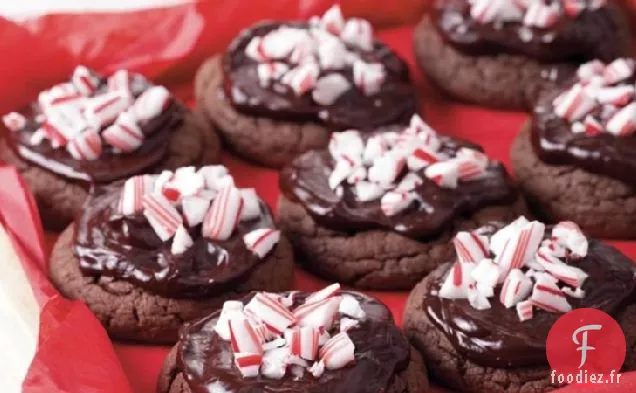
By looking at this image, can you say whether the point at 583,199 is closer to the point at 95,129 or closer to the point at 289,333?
the point at 289,333

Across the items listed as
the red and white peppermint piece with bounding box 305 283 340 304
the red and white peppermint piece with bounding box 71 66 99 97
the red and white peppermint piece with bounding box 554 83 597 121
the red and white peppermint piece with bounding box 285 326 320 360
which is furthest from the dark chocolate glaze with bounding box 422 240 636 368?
the red and white peppermint piece with bounding box 71 66 99 97

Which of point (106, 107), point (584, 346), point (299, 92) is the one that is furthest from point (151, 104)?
point (584, 346)

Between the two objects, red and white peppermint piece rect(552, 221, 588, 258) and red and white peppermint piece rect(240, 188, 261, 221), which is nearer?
red and white peppermint piece rect(552, 221, 588, 258)

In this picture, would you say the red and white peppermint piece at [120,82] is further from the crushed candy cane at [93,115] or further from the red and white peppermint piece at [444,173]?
the red and white peppermint piece at [444,173]

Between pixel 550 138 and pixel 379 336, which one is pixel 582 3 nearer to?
pixel 550 138

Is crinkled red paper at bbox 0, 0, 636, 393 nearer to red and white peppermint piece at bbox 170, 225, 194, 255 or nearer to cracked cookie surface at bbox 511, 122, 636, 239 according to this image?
cracked cookie surface at bbox 511, 122, 636, 239
